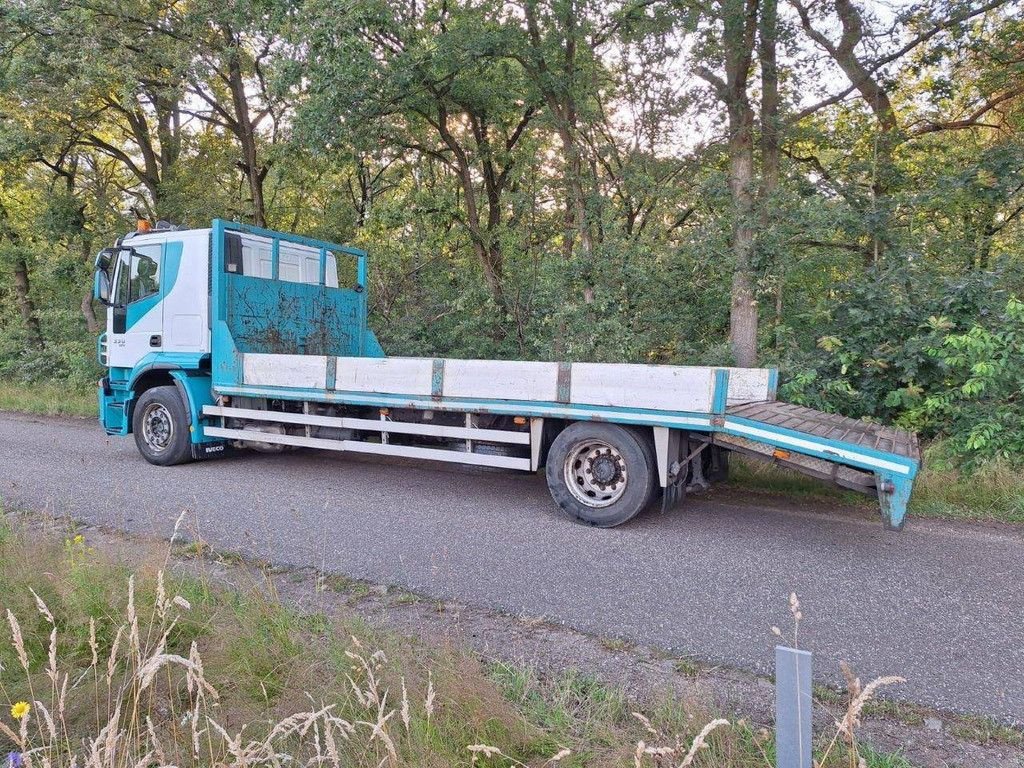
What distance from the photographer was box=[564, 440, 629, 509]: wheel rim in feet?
18.4

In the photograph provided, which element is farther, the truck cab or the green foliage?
the truck cab

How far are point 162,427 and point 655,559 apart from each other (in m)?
6.41

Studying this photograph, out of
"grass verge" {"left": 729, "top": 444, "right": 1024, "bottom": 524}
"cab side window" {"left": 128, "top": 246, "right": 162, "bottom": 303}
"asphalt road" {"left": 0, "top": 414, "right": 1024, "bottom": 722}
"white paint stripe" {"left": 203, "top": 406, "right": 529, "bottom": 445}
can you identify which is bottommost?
"asphalt road" {"left": 0, "top": 414, "right": 1024, "bottom": 722}

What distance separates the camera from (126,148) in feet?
60.7

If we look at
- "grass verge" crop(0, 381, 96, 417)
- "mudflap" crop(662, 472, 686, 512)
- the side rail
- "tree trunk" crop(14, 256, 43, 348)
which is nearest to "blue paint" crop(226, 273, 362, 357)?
the side rail

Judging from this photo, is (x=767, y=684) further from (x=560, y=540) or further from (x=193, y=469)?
(x=193, y=469)

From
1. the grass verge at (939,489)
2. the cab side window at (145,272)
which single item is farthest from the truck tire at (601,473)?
the cab side window at (145,272)

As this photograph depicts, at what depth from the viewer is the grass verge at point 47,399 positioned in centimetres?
1313

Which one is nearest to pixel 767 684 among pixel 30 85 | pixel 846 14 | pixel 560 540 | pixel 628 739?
pixel 628 739

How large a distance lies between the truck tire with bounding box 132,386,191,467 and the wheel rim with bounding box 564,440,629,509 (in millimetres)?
4941

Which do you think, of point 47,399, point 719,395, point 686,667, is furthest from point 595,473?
point 47,399

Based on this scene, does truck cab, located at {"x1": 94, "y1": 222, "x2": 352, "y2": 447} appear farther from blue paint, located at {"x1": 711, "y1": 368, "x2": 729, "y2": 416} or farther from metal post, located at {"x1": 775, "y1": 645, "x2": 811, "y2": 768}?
metal post, located at {"x1": 775, "y1": 645, "x2": 811, "y2": 768}

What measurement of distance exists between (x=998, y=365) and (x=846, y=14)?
18.8 feet

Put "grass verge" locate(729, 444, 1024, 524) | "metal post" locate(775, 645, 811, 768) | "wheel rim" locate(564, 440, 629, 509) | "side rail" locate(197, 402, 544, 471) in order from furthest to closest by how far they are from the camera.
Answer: "side rail" locate(197, 402, 544, 471) → "grass verge" locate(729, 444, 1024, 524) → "wheel rim" locate(564, 440, 629, 509) → "metal post" locate(775, 645, 811, 768)
